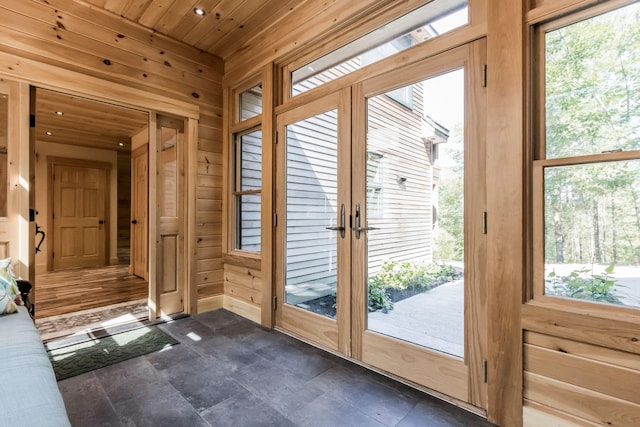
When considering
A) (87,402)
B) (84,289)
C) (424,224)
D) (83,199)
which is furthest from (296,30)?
(83,199)

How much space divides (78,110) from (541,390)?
5.76 m

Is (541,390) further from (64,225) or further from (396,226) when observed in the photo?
(64,225)

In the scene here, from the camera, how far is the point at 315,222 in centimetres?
265

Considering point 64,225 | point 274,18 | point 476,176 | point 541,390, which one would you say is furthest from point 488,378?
point 64,225

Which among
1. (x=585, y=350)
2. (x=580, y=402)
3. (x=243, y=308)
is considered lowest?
(x=243, y=308)

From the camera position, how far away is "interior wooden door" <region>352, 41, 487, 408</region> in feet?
5.78

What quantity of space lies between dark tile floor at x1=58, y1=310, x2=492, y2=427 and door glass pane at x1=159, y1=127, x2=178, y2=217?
→ 1.45 metres

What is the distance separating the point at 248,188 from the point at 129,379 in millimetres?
1925

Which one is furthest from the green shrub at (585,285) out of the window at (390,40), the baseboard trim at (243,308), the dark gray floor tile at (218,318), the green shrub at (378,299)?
the dark gray floor tile at (218,318)

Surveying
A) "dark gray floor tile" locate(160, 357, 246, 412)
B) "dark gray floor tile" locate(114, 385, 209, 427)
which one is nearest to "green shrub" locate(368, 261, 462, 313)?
"dark gray floor tile" locate(160, 357, 246, 412)

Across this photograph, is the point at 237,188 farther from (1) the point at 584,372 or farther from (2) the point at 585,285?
(1) the point at 584,372

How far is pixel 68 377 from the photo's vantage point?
205 cm

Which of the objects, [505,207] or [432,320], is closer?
[505,207]

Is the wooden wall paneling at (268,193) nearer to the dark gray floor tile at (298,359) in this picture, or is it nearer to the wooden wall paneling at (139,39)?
the dark gray floor tile at (298,359)
